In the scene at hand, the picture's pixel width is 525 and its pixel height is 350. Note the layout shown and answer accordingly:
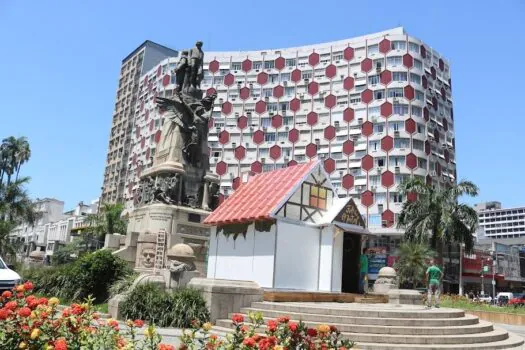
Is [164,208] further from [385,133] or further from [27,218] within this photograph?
[385,133]

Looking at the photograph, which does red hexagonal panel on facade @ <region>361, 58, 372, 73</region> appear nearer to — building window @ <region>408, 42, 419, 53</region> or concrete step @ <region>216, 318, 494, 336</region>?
building window @ <region>408, 42, 419, 53</region>

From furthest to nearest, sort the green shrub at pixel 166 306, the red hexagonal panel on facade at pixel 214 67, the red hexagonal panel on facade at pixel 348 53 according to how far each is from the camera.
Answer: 1. the red hexagonal panel on facade at pixel 214 67
2. the red hexagonal panel on facade at pixel 348 53
3. the green shrub at pixel 166 306

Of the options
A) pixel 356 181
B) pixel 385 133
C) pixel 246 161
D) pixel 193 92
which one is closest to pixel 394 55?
pixel 385 133

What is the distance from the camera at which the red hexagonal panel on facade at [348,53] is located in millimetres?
67188

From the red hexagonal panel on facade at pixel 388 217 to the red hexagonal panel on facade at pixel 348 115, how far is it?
14107 millimetres

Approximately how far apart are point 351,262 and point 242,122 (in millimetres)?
53409

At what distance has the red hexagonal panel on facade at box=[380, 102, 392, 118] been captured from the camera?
62062mm

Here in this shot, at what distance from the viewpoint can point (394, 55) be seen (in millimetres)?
63656

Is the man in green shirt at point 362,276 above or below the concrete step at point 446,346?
above

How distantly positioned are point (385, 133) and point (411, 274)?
24790 millimetres

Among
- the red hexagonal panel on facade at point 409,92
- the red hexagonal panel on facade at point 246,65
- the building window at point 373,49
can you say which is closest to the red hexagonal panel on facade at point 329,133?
the red hexagonal panel on facade at point 409,92

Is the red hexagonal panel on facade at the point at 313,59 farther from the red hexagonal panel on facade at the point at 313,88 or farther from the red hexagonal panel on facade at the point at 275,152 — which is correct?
the red hexagonal panel on facade at the point at 275,152

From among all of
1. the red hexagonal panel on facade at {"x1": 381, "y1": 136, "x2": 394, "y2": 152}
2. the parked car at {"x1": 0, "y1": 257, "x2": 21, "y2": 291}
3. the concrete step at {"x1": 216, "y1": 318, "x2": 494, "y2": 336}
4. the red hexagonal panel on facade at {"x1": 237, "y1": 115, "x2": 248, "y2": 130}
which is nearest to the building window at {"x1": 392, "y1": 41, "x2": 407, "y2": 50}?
the red hexagonal panel on facade at {"x1": 381, "y1": 136, "x2": 394, "y2": 152}

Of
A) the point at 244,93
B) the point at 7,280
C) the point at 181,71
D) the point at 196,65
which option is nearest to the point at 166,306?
the point at 7,280
